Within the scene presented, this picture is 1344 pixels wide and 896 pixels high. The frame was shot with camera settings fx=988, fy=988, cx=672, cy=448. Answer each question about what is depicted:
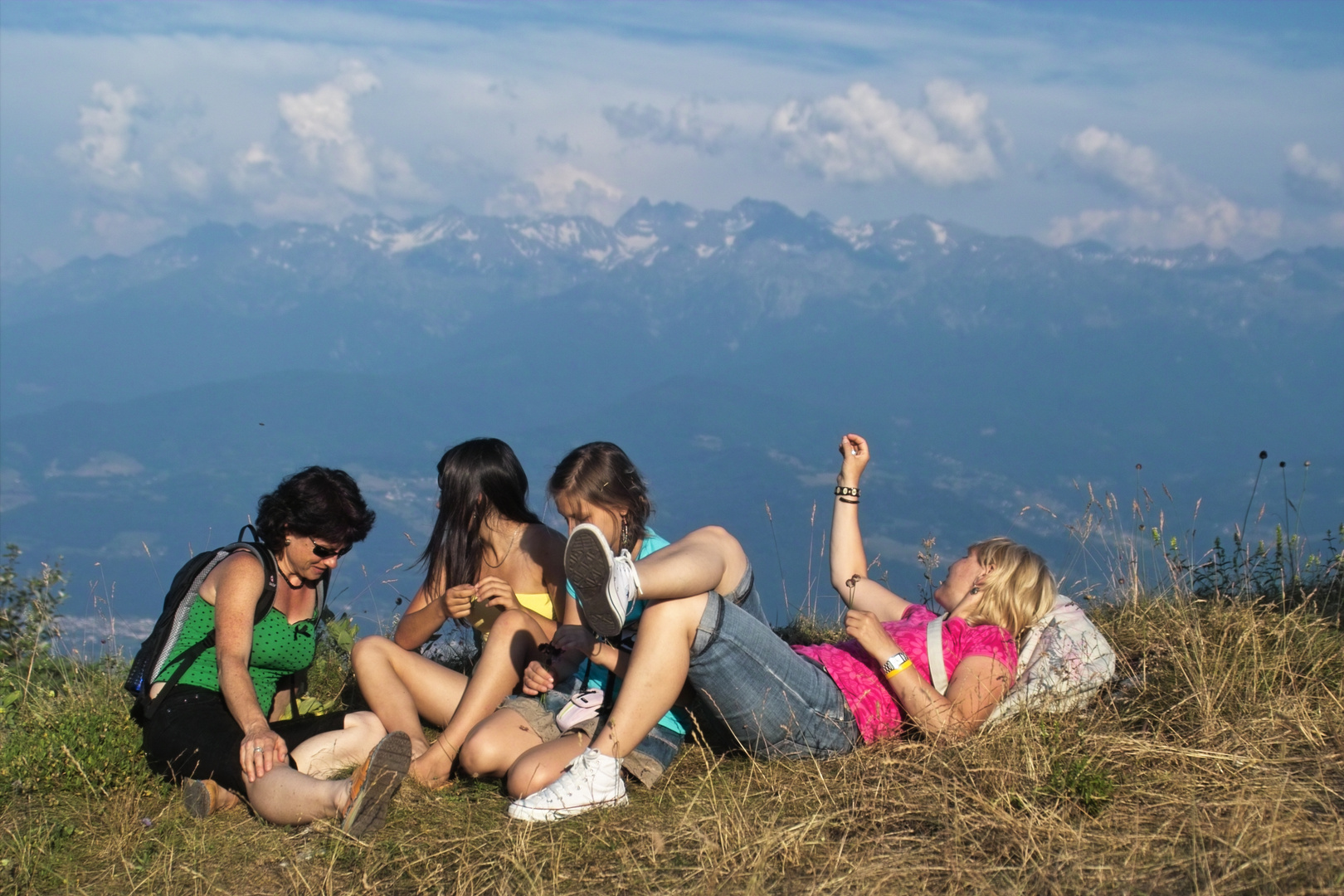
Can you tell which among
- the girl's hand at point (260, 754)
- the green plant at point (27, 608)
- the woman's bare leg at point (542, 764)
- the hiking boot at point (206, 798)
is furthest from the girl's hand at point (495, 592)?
the green plant at point (27, 608)

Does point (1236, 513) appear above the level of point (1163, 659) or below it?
below

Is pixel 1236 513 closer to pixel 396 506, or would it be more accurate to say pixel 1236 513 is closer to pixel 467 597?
pixel 396 506

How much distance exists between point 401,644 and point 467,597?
0.54 meters

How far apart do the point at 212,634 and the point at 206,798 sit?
621 mm

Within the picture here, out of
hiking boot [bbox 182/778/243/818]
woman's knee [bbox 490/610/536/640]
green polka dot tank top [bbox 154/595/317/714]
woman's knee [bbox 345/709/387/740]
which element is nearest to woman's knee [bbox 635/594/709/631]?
woman's knee [bbox 490/610/536/640]

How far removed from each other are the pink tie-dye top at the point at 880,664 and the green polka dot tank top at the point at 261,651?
1957mm

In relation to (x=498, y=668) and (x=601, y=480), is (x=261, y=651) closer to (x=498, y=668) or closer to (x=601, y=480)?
(x=498, y=668)

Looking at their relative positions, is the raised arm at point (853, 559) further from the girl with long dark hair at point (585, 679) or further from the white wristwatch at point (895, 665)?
the white wristwatch at point (895, 665)

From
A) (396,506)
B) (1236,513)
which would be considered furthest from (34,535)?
(1236,513)

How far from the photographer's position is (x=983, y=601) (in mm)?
3684

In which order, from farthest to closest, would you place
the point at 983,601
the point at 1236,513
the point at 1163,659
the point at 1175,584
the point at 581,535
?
the point at 1236,513
the point at 1175,584
the point at 1163,659
the point at 983,601
the point at 581,535

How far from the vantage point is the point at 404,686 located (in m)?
4.04

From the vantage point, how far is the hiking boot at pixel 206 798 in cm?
346

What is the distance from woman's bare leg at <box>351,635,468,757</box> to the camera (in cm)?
391
